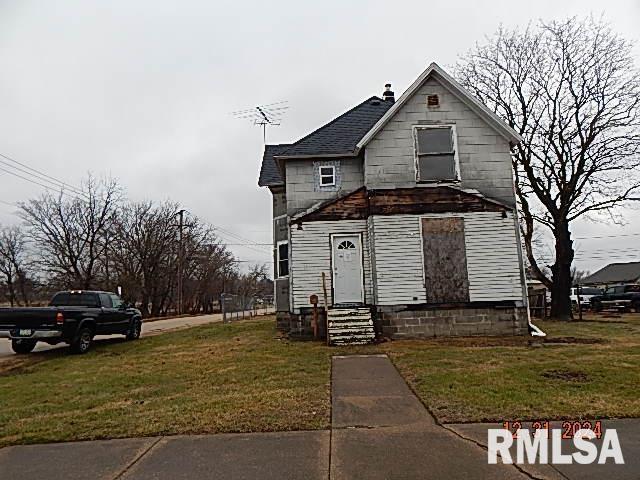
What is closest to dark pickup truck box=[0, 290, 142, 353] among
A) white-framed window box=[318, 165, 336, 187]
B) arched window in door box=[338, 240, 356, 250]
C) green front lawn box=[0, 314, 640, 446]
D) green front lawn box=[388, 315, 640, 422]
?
green front lawn box=[0, 314, 640, 446]

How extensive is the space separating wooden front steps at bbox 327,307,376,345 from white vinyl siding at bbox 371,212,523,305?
2.66 feet

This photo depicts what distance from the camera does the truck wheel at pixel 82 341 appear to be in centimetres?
1344

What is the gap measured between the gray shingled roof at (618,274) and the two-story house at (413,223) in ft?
199

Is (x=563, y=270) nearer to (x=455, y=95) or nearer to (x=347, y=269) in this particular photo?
(x=455, y=95)

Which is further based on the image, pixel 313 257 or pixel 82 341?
pixel 313 257

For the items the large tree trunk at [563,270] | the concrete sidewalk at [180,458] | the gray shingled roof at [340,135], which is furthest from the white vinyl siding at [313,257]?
the large tree trunk at [563,270]

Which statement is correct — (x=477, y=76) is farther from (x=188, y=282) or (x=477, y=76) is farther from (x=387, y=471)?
(x=188, y=282)

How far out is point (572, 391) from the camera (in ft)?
23.0

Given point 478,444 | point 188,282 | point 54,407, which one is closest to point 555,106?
point 478,444

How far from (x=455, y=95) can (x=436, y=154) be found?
1964 mm

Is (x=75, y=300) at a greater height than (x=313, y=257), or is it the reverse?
(x=313, y=257)

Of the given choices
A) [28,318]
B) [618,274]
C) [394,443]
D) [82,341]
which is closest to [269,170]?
[82,341]

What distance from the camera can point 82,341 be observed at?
44.9 ft

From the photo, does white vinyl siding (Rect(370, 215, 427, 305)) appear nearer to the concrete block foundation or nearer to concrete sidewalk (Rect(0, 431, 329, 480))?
the concrete block foundation
